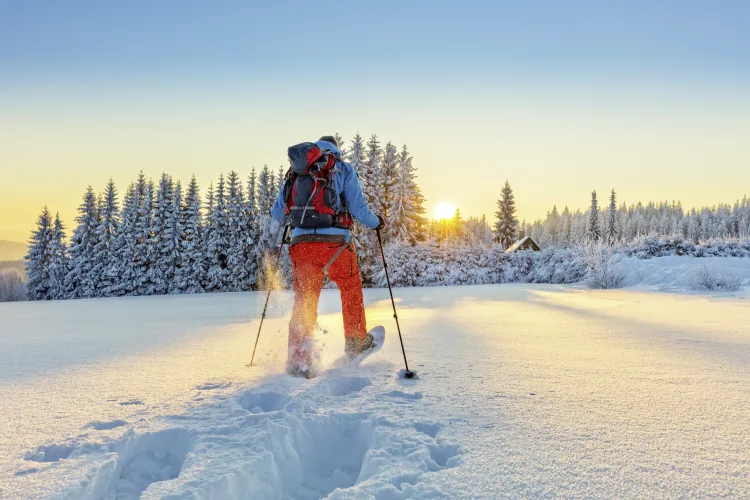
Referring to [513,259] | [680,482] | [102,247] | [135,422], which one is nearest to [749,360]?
[680,482]

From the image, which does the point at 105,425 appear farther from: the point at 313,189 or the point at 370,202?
the point at 370,202

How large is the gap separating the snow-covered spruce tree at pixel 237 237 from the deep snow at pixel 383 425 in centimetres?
2543

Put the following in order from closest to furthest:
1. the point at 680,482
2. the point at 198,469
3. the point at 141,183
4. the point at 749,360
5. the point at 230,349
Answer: the point at 680,482
the point at 198,469
the point at 749,360
the point at 230,349
the point at 141,183

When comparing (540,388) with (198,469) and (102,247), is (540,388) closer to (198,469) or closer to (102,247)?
(198,469)

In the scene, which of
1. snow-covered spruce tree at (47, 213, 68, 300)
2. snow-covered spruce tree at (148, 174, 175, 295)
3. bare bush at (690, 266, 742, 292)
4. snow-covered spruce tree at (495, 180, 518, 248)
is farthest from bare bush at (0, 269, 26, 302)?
bare bush at (690, 266, 742, 292)

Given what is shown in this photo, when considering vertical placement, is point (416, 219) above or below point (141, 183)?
below

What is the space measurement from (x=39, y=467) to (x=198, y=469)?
24.9 inches

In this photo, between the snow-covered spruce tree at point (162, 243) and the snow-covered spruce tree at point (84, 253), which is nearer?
the snow-covered spruce tree at point (162, 243)

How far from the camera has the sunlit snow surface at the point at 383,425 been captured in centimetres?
147

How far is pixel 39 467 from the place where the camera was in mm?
1583

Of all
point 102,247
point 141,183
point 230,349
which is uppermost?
point 141,183

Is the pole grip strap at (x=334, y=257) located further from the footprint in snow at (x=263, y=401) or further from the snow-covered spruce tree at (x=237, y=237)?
the snow-covered spruce tree at (x=237, y=237)

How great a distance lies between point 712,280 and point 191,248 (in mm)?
28788

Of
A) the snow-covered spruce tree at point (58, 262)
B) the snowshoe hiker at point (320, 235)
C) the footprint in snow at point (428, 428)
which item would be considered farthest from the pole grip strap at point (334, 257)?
the snow-covered spruce tree at point (58, 262)
